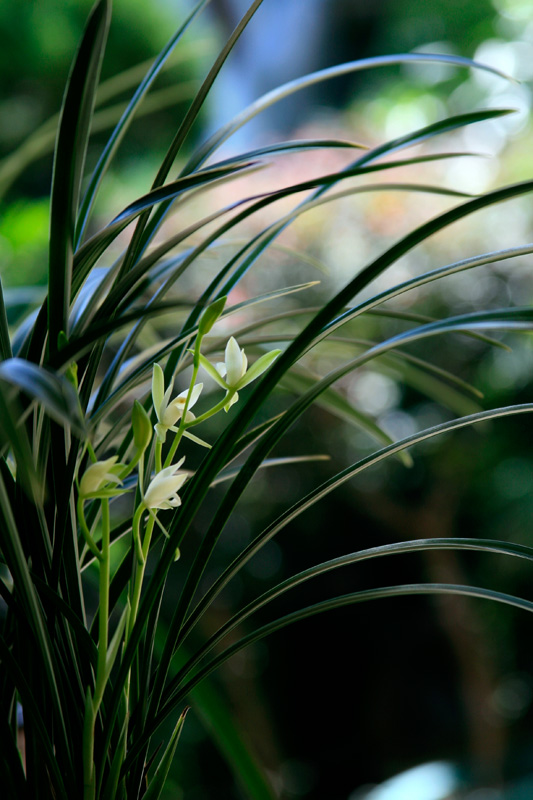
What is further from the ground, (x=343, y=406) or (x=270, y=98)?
(x=270, y=98)

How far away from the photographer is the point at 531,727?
5.41 ft

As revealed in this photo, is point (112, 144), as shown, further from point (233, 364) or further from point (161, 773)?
point (161, 773)

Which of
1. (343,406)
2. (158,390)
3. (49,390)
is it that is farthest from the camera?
(343,406)

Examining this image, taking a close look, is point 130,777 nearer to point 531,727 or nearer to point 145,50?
point 531,727

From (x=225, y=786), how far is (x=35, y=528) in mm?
1749

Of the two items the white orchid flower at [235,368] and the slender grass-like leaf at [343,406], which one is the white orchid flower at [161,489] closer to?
the white orchid flower at [235,368]

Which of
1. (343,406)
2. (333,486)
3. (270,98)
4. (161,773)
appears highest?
(270,98)

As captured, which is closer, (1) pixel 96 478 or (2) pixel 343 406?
(1) pixel 96 478

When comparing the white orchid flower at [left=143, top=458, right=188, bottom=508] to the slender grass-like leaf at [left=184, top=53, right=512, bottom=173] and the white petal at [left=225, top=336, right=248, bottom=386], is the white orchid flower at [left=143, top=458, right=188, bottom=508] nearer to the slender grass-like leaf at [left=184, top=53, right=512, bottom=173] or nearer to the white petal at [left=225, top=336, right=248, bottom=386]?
the white petal at [left=225, top=336, right=248, bottom=386]

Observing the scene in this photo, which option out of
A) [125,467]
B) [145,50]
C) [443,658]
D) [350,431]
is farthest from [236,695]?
[145,50]

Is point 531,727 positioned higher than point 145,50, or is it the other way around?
point 145,50

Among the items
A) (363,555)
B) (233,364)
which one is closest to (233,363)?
(233,364)

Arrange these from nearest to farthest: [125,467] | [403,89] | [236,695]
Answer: [125,467] → [236,695] → [403,89]

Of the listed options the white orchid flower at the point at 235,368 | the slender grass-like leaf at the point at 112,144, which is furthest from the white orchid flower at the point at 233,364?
the slender grass-like leaf at the point at 112,144
